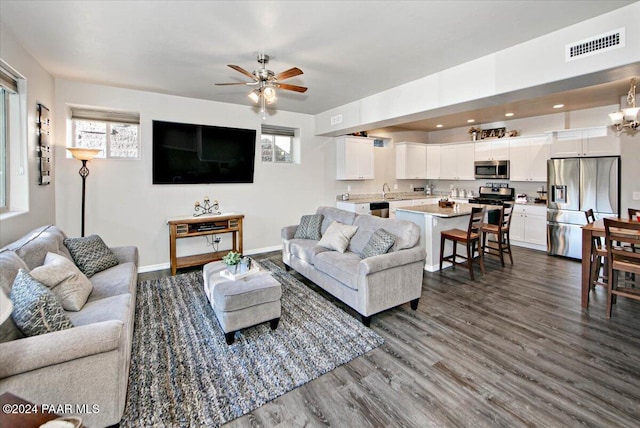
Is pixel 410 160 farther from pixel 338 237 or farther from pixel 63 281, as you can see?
pixel 63 281

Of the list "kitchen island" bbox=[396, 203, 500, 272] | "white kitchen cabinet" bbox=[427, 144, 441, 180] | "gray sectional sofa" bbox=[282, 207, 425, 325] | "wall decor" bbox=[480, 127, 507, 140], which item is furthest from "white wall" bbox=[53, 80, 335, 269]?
"wall decor" bbox=[480, 127, 507, 140]

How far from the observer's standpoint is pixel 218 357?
247cm

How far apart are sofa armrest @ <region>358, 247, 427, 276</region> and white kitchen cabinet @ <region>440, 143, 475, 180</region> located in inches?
191

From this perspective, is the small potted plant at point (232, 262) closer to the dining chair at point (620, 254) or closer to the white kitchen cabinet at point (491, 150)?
the dining chair at point (620, 254)

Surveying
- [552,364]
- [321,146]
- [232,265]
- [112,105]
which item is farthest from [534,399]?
[112,105]

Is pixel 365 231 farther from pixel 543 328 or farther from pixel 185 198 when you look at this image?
pixel 185 198

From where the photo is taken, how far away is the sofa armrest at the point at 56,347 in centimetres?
146

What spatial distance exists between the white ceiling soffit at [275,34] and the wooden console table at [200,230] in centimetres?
202

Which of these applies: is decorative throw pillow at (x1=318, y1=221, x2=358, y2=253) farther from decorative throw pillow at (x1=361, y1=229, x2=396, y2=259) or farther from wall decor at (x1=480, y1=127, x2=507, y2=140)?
wall decor at (x1=480, y1=127, x2=507, y2=140)

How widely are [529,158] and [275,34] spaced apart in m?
5.81

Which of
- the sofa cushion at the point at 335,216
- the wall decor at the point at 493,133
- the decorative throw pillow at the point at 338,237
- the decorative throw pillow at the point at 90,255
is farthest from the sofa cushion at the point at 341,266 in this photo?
the wall decor at the point at 493,133

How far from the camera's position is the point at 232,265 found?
3031mm

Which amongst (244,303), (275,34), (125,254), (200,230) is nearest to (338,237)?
(244,303)

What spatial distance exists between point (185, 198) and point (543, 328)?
16.8 feet
